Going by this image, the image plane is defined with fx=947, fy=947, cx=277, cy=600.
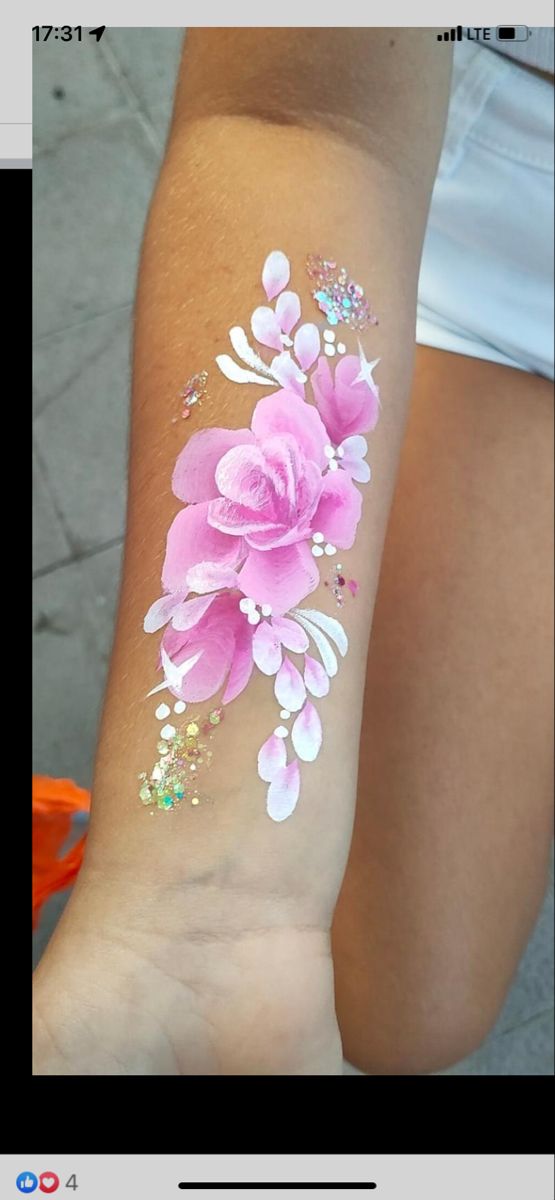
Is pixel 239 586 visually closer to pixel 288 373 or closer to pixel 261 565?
pixel 261 565

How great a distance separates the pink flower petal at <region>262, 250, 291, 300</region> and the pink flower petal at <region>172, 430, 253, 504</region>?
0.35ft

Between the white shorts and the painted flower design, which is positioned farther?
the white shorts

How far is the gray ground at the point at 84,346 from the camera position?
1271 millimetres

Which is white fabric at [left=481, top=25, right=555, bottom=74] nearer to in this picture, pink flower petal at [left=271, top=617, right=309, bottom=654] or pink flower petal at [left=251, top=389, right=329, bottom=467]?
pink flower petal at [left=251, top=389, right=329, bottom=467]

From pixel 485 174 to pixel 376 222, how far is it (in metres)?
0.25

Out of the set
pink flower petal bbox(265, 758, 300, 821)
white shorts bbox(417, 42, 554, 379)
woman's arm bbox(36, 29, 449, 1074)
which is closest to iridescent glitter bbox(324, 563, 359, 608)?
woman's arm bbox(36, 29, 449, 1074)

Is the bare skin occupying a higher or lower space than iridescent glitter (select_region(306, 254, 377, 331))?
lower

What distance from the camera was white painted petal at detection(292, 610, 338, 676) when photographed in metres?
0.61

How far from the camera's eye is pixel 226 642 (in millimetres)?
593

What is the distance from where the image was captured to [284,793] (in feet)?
1.95

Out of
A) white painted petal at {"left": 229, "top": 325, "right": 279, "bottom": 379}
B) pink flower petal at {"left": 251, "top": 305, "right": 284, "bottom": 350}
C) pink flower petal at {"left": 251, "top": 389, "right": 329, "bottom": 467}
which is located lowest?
pink flower petal at {"left": 251, "top": 389, "right": 329, "bottom": 467}

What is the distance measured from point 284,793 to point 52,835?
1.71 ft
